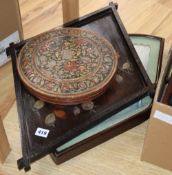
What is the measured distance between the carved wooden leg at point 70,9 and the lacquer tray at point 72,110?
0.19 meters

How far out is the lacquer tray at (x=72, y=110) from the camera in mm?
794

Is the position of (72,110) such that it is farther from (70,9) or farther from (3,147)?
(70,9)

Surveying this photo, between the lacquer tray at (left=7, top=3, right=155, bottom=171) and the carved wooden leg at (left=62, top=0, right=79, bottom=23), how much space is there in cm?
19

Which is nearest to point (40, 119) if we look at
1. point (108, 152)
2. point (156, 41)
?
point (108, 152)

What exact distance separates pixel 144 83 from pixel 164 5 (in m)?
0.59

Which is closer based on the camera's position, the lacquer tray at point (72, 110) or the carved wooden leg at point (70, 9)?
the lacquer tray at point (72, 110)

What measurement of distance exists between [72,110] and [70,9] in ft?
1.25

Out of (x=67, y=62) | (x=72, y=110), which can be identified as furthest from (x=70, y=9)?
(x=72, y=110)

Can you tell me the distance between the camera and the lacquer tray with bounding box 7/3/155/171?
0.79 metres

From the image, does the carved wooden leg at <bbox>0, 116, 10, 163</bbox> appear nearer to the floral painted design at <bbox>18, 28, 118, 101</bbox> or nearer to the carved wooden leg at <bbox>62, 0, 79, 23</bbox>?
the floral painted design at <bbox>18, 28, 118, 101</bbox>

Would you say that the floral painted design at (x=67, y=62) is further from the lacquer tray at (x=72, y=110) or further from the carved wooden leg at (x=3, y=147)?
the carved wooden leg at (x=3, y=147)

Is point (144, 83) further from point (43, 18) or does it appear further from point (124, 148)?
point (43, 18)

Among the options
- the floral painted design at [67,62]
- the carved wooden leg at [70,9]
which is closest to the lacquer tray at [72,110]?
the floral painted design at [67,62]

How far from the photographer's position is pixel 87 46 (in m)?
0.93
